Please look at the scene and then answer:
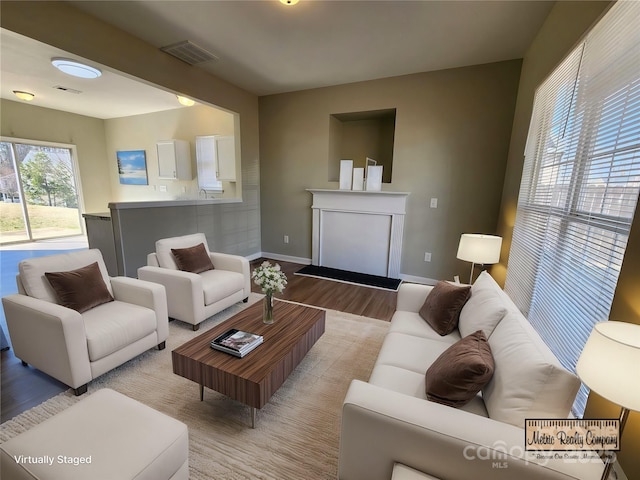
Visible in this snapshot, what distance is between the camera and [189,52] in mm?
3092

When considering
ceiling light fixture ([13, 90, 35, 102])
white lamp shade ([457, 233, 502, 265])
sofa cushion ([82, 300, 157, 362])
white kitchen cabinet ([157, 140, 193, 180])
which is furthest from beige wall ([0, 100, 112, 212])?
white lamp shade ([457, 233, 502, 265])

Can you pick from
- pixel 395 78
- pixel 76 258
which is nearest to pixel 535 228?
pixel 395 78

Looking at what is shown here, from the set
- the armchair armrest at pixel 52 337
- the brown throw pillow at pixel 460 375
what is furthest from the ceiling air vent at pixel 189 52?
the brown throw pillow at pixel 460 375

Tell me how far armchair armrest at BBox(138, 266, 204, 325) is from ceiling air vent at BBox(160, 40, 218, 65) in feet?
8.10

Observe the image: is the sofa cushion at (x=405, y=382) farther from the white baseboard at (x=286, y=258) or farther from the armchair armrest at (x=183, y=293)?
the white baseboard at (x=286, y=258)

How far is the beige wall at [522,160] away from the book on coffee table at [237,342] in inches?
68.1

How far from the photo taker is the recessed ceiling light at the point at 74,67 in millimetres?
2674

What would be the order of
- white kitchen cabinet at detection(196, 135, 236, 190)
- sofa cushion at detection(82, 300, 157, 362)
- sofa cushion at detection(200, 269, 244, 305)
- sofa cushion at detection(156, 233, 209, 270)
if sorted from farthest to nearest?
1. white kitchen cabinet at detection(196, 135, 236, 190)
2. sofa cushion at detection(156, 233, 209, 270)
3. sofa cushion at detection(200, 269, 244, 305)
4. sofa cushion at detection(82, 300, 157, 362)

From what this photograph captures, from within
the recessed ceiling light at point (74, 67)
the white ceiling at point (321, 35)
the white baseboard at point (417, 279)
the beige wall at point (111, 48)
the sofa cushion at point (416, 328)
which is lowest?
the white baseboard at point (417, 279)

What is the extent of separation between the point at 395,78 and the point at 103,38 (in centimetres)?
338

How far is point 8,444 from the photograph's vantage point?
0.97 metres

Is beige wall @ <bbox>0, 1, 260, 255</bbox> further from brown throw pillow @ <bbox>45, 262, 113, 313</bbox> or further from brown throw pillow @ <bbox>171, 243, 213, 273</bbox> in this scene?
brown throw pillow @ <bbox>45, 262, 113, 313</bbox>

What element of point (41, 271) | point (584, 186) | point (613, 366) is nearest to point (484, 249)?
point (584, 186)

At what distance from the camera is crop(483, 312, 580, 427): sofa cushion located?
0.94m
